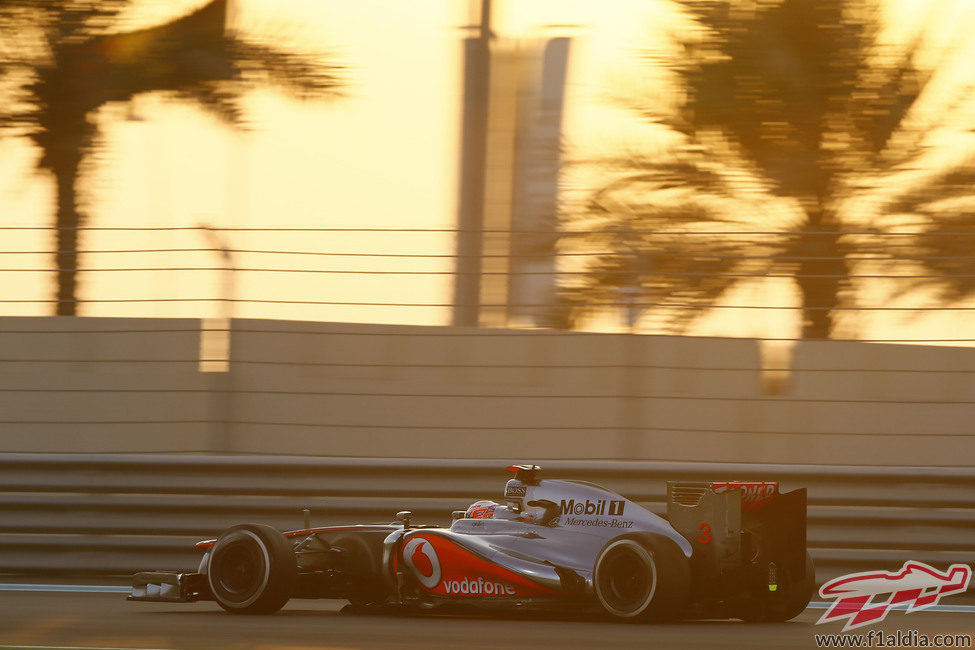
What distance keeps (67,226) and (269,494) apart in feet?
9.36

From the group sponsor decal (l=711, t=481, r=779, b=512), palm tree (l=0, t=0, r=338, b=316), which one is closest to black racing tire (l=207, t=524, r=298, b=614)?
sponsor decal (l=711, t=481, r=779, b=512)

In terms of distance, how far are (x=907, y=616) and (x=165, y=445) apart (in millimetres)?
4394

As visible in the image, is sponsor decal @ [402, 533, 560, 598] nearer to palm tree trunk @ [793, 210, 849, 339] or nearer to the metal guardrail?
the metal guardrail

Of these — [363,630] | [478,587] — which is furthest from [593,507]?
[363,630]

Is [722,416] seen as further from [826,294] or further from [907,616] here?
[907,616]

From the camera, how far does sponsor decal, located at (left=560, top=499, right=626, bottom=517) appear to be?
19.8 ft

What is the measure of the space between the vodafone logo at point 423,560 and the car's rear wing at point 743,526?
3.44 ft

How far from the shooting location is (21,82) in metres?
16.0

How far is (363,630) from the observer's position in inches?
227

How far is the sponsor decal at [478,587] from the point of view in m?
5.93

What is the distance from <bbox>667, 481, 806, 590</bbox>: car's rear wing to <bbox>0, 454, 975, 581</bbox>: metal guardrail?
153cm

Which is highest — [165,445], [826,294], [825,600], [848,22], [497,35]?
[848,22]

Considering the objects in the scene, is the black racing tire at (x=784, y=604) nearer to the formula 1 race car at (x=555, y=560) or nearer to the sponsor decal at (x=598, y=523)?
the formula 1 race car at (x=555, y=560)

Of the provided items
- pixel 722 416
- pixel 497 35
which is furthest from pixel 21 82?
pixel 722 416
